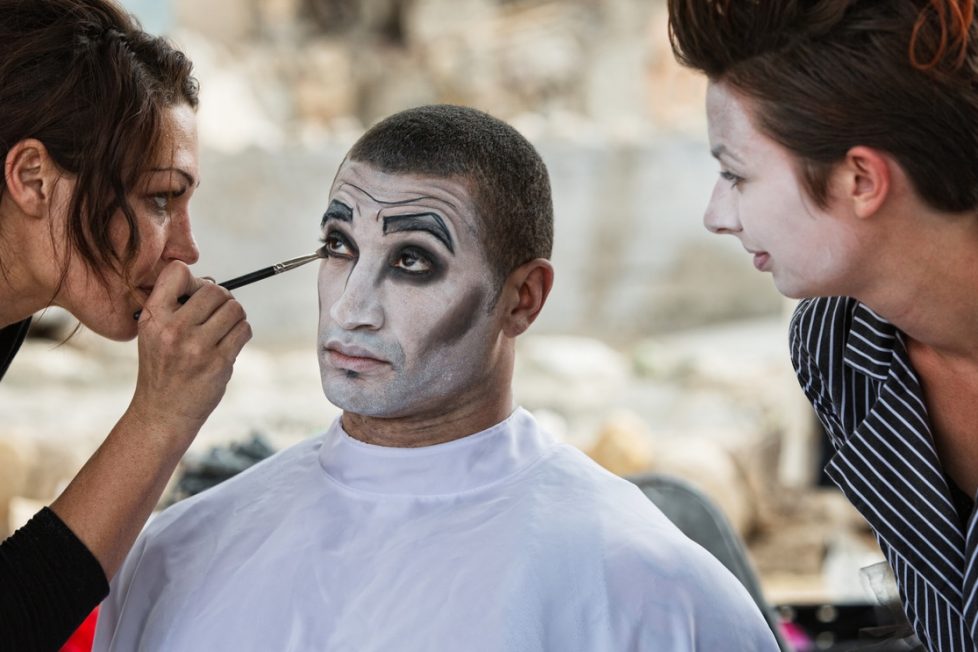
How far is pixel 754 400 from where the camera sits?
7.46m

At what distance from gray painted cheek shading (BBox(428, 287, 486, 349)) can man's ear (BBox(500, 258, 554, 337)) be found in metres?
0.04

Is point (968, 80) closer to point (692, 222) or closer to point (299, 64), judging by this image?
point (692, 222)

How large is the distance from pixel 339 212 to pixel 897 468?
806 mm

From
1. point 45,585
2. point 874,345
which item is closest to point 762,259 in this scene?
point 874,345

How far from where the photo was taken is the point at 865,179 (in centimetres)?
124

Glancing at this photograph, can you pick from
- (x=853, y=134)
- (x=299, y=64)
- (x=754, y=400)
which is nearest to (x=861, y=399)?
(x=853, y=134)

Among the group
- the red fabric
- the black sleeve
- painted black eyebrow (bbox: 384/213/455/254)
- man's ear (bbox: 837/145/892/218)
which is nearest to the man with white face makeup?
painted black eyebrow (bbox: 384/213/455/254)

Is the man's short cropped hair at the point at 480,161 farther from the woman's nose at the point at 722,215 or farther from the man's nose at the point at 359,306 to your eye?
the woman's nose at the point at 722,215

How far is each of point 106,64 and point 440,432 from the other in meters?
0.68

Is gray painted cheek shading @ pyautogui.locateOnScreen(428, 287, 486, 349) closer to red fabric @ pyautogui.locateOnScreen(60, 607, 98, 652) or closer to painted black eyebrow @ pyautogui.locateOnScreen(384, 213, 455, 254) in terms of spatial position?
painted black eyebrow @ pyautogui.locateOnScreen(384, 213, 455, 254)

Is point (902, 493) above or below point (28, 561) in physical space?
below

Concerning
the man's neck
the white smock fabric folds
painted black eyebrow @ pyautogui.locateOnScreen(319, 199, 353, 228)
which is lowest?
the white smock fabric folds

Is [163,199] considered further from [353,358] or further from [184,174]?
[353,358]

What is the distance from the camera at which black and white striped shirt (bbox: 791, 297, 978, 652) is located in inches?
53.5
